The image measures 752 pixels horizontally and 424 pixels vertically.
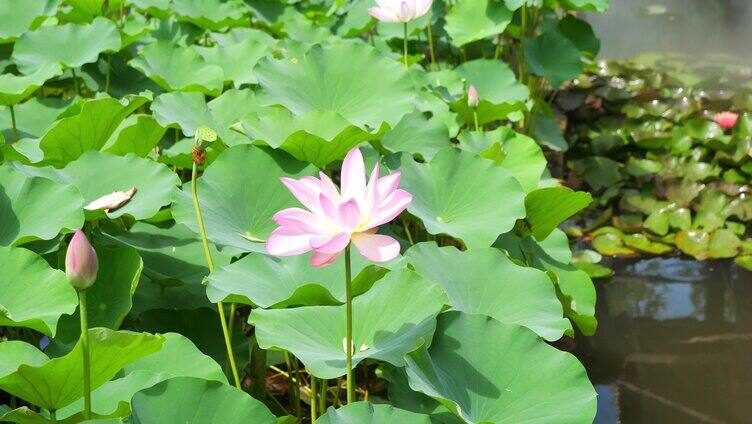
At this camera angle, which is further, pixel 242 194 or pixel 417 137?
pixel 417 137

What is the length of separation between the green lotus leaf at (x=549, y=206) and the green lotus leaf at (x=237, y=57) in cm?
82

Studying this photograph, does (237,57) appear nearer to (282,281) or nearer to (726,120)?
(282,281)

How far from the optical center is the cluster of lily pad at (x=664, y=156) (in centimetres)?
289

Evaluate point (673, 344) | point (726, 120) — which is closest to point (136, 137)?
point (673, 344)

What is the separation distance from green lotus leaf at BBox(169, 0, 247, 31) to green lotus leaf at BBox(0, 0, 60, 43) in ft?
1.15

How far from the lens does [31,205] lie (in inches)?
50.0

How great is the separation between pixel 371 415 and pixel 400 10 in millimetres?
1285

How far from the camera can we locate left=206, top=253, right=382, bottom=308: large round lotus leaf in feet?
3.60

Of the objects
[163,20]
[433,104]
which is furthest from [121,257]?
[163,20]

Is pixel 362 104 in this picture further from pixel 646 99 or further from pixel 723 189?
pixel 646 99

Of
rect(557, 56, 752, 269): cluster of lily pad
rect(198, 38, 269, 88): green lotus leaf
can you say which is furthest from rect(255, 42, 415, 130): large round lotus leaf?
rect(557, 56, 752, 269): cluster of lily pad

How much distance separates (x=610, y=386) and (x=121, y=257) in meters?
1.28

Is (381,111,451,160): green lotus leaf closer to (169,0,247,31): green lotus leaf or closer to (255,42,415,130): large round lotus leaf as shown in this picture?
(255,42,415,130): large round lotus leaf

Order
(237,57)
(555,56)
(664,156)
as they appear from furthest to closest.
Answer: (664,156) < (555,56) < (237,57)
